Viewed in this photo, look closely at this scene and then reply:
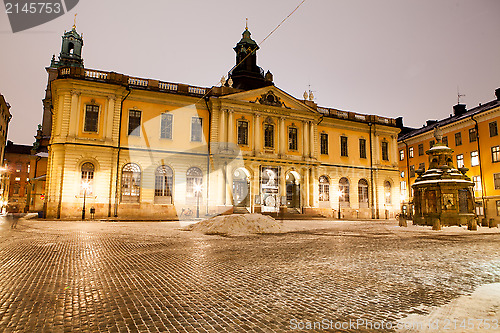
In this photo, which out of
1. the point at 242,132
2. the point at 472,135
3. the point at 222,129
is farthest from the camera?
the point at 472,135

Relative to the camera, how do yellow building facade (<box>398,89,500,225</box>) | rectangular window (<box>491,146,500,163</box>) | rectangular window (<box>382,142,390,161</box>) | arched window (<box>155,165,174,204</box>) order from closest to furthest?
arched window (<box>155,165,174,204</box>), rectangular window (<box>491,146,500,163</box>), yellow building facade (<box>398,89,500,225</box>), rectangular window (<box>382,142,390,161</box>)

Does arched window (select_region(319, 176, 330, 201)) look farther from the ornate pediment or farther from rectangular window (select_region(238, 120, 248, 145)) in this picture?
rectangular window (select_region(238, 120, 248, 145))

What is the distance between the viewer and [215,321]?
3.15 metres

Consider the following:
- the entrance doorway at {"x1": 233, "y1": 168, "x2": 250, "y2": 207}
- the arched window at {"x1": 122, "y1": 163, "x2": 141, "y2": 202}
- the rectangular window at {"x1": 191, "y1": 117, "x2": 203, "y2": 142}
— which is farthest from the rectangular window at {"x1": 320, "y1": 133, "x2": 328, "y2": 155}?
the arched window at {"x1": 122, "y1": 163, "x2": 141, "y2": 202}

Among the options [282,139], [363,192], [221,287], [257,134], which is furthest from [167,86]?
[221,287]

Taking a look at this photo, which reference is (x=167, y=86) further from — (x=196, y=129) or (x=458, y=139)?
(x=458, y=139)

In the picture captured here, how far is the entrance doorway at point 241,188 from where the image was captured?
105 ft

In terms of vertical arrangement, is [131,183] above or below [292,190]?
above

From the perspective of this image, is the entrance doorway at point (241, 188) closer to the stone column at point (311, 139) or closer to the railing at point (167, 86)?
the stone column at point (311, 139)

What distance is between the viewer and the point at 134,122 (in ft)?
97.1

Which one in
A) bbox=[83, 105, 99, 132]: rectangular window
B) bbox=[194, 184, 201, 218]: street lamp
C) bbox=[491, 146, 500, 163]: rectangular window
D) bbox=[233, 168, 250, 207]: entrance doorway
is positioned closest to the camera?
bbox=[83, 105, 99, 132]: rectangular window

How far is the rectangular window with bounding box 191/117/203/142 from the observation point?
103 feet

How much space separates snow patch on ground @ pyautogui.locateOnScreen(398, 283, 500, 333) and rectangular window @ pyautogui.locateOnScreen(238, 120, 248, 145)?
29.0 metres

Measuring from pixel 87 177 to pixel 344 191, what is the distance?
26827 mm
